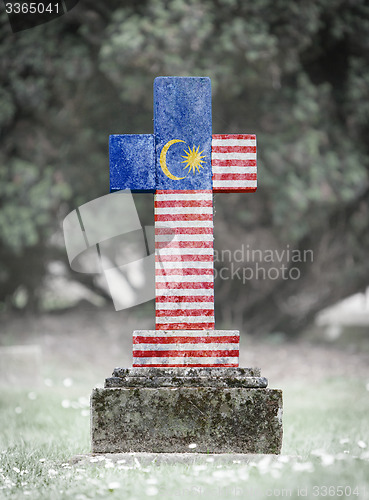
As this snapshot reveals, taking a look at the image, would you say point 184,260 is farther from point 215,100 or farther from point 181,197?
point 215,100

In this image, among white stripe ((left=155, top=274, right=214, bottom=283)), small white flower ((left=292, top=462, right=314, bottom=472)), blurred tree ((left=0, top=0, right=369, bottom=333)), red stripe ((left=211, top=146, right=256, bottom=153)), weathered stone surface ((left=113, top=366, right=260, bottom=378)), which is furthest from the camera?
blurred tree ((left=0, top=0, right=369, bottom=333))

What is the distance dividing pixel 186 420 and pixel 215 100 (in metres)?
6.39

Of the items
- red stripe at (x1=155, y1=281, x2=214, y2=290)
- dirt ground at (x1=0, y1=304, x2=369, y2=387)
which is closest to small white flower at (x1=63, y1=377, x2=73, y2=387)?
dirt ground at (x1=0, y1=304, x2=369, y2=387)

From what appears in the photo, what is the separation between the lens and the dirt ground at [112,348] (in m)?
8.57

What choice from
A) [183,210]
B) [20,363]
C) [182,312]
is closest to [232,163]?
[183,210]

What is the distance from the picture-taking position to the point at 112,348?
9.64 meters

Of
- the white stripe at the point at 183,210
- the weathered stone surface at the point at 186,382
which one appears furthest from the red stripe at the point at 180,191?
the weathered stone surface at the point at 186,382

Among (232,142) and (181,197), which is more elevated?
(232,142)

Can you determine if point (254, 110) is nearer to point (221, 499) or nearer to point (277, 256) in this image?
point (277, 256)

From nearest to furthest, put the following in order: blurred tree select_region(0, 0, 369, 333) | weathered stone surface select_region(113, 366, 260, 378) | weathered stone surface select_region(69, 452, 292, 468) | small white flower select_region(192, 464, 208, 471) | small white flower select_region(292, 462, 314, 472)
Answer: small white flower select_region(292, 462, 314, 472) → small white flower select_region(192, 464, 208, 471) → weathered stone surface select_region(69, 452, 292, 468) → weathered stone surface select_region(113, 366, 260, 378) → blurred tree select_region(0, 0, 369, 333)

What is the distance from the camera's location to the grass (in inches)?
104

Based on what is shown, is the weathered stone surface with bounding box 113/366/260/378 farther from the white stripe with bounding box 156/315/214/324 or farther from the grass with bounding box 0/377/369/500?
the grass with bounding box 0/377/369/500

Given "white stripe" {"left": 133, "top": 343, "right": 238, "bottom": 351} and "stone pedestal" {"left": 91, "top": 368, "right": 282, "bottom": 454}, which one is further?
"white stripe" {"left": 133, "top": 343, "right": 238, "bottom": 351}

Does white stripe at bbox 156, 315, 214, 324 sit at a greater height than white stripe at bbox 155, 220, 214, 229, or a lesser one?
lesser
